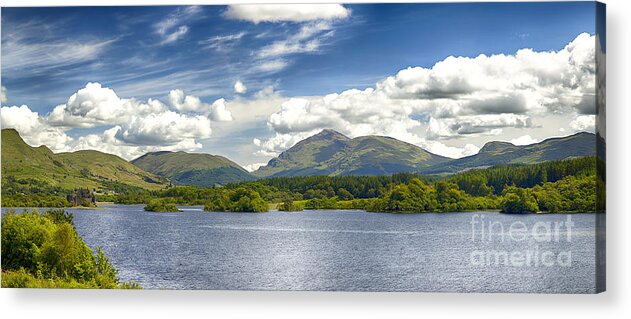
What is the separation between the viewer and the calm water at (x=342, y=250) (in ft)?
53.7

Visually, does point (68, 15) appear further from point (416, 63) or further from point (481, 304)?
point (481, 304)

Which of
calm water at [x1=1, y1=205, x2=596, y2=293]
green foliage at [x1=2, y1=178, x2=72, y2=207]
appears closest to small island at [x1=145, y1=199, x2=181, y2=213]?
calm water at [x1=1, y1=205, x2=596, y2=293]

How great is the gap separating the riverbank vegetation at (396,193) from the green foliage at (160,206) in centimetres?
5

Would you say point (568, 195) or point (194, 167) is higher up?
point (194, 167)

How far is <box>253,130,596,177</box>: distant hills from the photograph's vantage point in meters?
17.2

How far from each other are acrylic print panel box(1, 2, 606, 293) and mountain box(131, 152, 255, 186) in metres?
0.04

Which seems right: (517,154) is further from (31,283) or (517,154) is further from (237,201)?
(31,283)

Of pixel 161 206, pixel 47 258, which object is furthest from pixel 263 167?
pixel 47 258

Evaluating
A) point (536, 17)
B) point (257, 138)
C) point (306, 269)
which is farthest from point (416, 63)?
point (306, 269)

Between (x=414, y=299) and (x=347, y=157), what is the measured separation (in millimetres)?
3682

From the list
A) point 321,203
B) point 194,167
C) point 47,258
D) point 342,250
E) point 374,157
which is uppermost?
point 374,157

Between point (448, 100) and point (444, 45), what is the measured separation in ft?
4.12

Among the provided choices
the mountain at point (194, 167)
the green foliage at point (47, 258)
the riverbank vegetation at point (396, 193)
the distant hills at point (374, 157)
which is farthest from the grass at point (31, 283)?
the distant hills at point (374, 157)

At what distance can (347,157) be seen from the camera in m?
18.0
